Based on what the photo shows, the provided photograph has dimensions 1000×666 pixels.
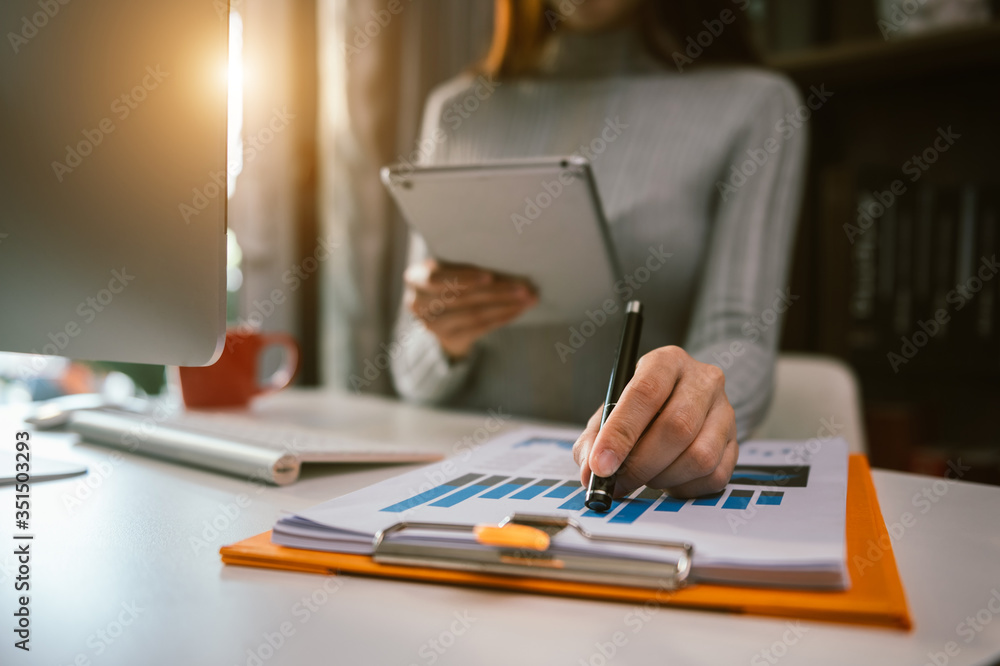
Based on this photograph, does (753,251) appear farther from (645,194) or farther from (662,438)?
(662,438)

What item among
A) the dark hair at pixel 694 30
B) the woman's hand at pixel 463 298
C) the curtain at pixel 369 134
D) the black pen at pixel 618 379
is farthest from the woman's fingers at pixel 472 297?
the curtain at pixel 369 134

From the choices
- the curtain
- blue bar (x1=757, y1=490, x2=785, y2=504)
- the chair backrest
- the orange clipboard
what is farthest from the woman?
the curtain

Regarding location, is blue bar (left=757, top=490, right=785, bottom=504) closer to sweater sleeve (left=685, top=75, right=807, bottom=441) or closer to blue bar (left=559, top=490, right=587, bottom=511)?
blue bar (left=559, top=490, right=587, bottom=511)

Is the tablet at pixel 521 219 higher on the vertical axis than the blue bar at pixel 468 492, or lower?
higher

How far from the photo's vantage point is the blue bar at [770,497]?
414 millimetres

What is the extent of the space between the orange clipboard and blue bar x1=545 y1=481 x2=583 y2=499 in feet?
0.35

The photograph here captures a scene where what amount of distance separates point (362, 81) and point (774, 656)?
4.95 ft

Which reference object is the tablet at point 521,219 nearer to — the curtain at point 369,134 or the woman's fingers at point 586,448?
the woman's fingers at point 586,448

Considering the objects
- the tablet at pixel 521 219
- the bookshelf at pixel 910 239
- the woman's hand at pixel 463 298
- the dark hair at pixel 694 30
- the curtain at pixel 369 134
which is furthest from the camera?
the curtain at pixel 369 134

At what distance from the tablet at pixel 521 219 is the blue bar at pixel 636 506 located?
24cm

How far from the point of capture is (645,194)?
984mm

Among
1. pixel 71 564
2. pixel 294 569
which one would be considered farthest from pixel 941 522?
pixel 71 564

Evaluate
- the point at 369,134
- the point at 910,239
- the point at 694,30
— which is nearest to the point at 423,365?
the point at 694,30

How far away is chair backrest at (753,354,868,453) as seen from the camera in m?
0.91
